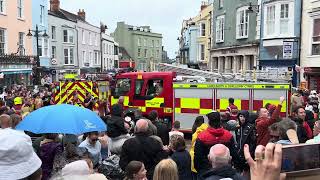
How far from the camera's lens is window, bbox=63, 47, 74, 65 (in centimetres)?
4384

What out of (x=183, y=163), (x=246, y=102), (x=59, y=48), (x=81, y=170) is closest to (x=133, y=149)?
(x=183, y=163)

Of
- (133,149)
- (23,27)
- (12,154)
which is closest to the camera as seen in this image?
(12,154)

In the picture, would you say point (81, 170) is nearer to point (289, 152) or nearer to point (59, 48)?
point (289, 152)

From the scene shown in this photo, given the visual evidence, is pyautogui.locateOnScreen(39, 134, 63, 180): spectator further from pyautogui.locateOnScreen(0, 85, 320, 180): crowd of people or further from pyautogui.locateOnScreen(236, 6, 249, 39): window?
pyautogui.locateOnScreen(236, 6, 249, 39): window

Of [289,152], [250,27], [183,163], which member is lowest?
[183,163]

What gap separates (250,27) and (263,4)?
238cm

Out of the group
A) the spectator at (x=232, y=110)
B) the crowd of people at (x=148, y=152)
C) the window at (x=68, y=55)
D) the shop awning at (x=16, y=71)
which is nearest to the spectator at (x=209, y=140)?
the crowd of people at (x=148, y=152)

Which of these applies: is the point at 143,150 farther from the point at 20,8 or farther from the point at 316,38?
the point at 20,8

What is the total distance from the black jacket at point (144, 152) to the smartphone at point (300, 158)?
3.30m

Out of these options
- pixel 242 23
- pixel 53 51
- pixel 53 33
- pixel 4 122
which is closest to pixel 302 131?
pixel 4 122

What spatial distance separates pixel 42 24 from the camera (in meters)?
35.7

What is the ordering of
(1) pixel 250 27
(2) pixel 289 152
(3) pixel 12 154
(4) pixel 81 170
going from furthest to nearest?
(1) pixel 250 27 < (4) pixel 81 170 < (2) pixel 289 152 < (3) pixel 12 154

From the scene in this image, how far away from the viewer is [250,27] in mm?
28844

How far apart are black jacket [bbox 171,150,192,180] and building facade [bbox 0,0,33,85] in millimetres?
21047
